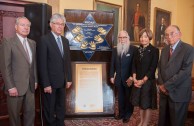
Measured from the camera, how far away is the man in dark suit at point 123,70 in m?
3.78

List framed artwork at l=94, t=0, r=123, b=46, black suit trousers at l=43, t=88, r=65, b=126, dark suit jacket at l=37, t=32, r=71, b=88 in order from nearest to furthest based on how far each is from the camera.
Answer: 1. dark suit jacket at l=37, t=32, r=71, b=88
2. black suit trousers at l=43, t=88, r=65, b=126
3. framed artwork at l=94, t=0, r=123, b=46

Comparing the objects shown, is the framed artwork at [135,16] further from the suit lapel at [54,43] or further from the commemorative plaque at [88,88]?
the suit lapel at [54,43]

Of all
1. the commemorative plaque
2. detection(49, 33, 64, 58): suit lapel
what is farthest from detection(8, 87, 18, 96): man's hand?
the commemorative plaque

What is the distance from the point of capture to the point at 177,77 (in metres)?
2.73

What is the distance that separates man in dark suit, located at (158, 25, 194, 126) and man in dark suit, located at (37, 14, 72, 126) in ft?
4.34

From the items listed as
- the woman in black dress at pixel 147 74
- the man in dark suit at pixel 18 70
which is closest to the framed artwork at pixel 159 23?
the woman in black dress at pixel 147 74

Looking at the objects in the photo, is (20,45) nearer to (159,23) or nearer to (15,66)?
(15,66)

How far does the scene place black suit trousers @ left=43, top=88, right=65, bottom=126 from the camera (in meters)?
3.16

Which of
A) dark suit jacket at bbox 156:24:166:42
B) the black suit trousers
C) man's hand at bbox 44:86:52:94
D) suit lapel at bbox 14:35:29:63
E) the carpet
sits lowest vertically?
the carpet

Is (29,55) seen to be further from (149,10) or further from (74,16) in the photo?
(149,10)

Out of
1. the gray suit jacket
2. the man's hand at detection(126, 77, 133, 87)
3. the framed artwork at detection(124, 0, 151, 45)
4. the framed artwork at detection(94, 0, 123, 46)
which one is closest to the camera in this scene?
the gray suit jacket

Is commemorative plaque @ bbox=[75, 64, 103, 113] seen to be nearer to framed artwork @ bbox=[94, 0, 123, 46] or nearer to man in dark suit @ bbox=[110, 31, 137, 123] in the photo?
man in dark suit @ bbox=[110, 31, 137, 123]

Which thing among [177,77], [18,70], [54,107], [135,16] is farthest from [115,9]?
[18,70]

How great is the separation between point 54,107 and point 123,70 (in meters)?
1.24
